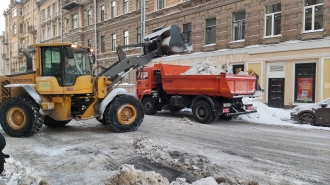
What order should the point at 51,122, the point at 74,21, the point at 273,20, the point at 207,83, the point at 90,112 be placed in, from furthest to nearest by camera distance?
the point at 74,21, the point at 273,20, the point at 207,83, the point at 51,122, the point at 90,112

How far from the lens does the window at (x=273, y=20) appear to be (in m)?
15.8

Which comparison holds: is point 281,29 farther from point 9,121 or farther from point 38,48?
point 9,121

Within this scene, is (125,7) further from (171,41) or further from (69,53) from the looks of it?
(69,53)

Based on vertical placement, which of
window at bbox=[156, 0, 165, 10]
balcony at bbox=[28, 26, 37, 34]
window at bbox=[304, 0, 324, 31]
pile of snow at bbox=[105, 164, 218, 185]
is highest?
balcony at bbox=[28, 26, 37, 34]

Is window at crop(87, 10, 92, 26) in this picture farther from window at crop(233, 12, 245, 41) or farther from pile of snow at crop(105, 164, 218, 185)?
pile of snow at crop(105, 164, 218, 185)

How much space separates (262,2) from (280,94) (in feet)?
17.7

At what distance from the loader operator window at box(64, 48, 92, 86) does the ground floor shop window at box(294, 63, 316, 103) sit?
1159 centimetres

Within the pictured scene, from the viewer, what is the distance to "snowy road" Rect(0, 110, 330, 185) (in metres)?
4.64

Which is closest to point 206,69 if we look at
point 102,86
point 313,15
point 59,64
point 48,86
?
point 102,86

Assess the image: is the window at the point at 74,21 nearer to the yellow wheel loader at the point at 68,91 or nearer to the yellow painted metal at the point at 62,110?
the yellow wheel loader at the point at 68,91

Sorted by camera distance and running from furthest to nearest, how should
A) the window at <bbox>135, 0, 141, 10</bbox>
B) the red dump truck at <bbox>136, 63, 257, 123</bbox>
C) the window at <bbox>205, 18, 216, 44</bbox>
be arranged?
the window at <bbox>135, 0, 141, 10</bbox>, the window at <bbox>205, 18, 216, 44</bbox>, the red dump truck at <bbox>136, 63, 257, 123</bbox>

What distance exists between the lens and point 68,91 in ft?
25.5

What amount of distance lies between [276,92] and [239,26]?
475 cm

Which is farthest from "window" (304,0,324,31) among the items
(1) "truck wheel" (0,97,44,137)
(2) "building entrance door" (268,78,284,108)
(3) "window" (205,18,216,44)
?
(1) "truck wheel" (0,97,44,137)
